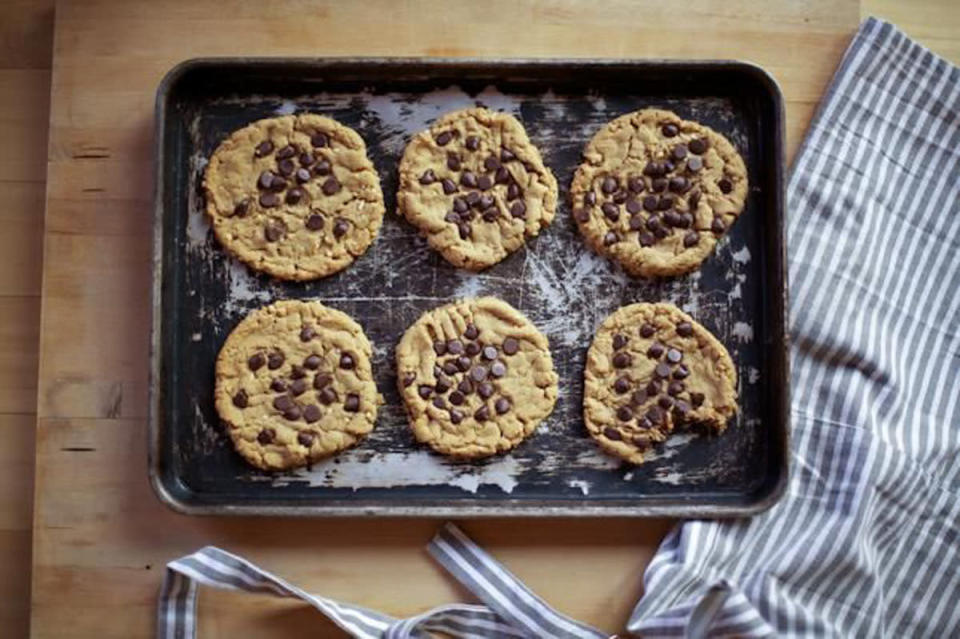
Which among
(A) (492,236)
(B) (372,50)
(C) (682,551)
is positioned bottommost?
(C) (682,551)

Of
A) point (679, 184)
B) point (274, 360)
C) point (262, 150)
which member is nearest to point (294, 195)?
point (262, 150)

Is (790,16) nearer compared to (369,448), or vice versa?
(369,448)

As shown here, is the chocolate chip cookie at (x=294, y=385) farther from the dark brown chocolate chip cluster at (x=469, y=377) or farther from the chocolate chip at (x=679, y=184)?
the chocolate chip at (x=679, y=184)

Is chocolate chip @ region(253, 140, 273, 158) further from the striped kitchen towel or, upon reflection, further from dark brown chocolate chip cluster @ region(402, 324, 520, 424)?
the striped kitchen towel

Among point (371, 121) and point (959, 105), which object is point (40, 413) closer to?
point (371, 121)

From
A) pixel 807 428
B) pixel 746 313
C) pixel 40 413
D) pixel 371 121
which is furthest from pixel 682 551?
pixel 40 413

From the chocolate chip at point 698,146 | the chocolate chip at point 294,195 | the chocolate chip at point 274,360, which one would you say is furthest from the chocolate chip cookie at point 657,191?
the chocolate chip at point 274,360
